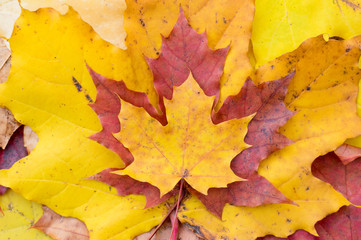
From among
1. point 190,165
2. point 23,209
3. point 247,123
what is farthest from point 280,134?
point 23,209

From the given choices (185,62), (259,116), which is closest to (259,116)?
(259,116)

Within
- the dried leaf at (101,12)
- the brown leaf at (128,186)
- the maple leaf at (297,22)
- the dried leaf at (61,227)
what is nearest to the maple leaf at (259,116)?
the maple leaf at (297,22)

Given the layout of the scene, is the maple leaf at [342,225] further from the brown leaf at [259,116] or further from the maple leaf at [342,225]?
the brown leaf at [259,116]

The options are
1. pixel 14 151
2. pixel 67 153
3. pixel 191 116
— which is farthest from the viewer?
pixel 14 151

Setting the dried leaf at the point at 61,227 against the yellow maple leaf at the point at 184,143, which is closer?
the yellow maple leaf at the point at 184,143

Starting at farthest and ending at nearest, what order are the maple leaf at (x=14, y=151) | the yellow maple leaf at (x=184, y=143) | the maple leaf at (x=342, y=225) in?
the maple leaf at (x=14, y=151) → the maple leaf at (x=342, y=225) → the yellow maple leaf at (x=184, y=143)

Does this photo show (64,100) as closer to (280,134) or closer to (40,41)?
(40,41)

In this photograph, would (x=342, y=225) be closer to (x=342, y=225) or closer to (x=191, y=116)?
(x=342, y=225)

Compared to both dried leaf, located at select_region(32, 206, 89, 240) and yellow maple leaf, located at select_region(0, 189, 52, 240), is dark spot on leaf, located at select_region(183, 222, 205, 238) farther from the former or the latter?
yellow maple leaf, located at select_region(0, 189, 52, 240)
